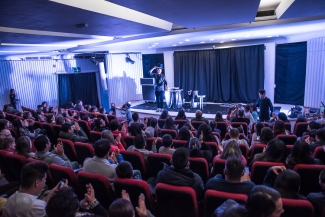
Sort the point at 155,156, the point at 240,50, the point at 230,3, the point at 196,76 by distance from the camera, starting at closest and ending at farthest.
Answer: the point at 155,156, the point at 230,3, the point at 240,50, the point at 196,76

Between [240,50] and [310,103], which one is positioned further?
[240,50]

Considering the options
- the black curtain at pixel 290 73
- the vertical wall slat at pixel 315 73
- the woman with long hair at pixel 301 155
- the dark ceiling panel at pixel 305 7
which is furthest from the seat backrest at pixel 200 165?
the black curtain at pixel 290 73

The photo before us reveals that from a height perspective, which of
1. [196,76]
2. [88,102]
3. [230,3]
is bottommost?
[88,102]

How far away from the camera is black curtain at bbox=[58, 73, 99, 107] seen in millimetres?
13792

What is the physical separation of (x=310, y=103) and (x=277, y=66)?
244 cm

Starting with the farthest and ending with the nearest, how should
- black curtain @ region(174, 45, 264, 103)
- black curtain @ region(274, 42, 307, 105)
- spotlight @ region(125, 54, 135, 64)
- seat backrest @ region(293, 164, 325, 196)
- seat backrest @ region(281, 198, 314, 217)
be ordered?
spotlight @ region(125, 54, 135, 64)
black curtain @ region(174, 45, 264, 103)
black curtain @ region(274, 42, 307, 105)
seat backrest @ region(293, 164, 325, 196)
seat backrest @ region(281, 198, 314, 217)

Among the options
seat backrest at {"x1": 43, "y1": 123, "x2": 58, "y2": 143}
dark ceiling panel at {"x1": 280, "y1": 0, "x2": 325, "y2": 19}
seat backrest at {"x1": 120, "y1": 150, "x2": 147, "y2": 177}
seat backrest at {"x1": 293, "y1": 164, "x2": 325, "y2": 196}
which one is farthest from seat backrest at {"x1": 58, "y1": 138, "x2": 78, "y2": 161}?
dark ceiling panel at {"x1": 280, "y1": 0, "x2": 325, "y2": 19}

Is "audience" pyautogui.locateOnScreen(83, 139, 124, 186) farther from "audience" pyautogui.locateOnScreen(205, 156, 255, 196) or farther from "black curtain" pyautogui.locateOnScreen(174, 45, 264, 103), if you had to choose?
"black curtain" pyautogui.locateOnScreen(174, 45, 264, 103)

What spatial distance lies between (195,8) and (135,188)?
317 cm

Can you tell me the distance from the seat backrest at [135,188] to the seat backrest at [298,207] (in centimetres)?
123

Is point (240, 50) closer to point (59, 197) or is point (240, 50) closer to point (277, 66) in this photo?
point (277, 66)

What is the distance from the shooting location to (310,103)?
964 cm

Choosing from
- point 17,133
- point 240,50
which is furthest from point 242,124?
point 240,50

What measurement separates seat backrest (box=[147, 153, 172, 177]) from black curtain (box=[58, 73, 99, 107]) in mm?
11848
